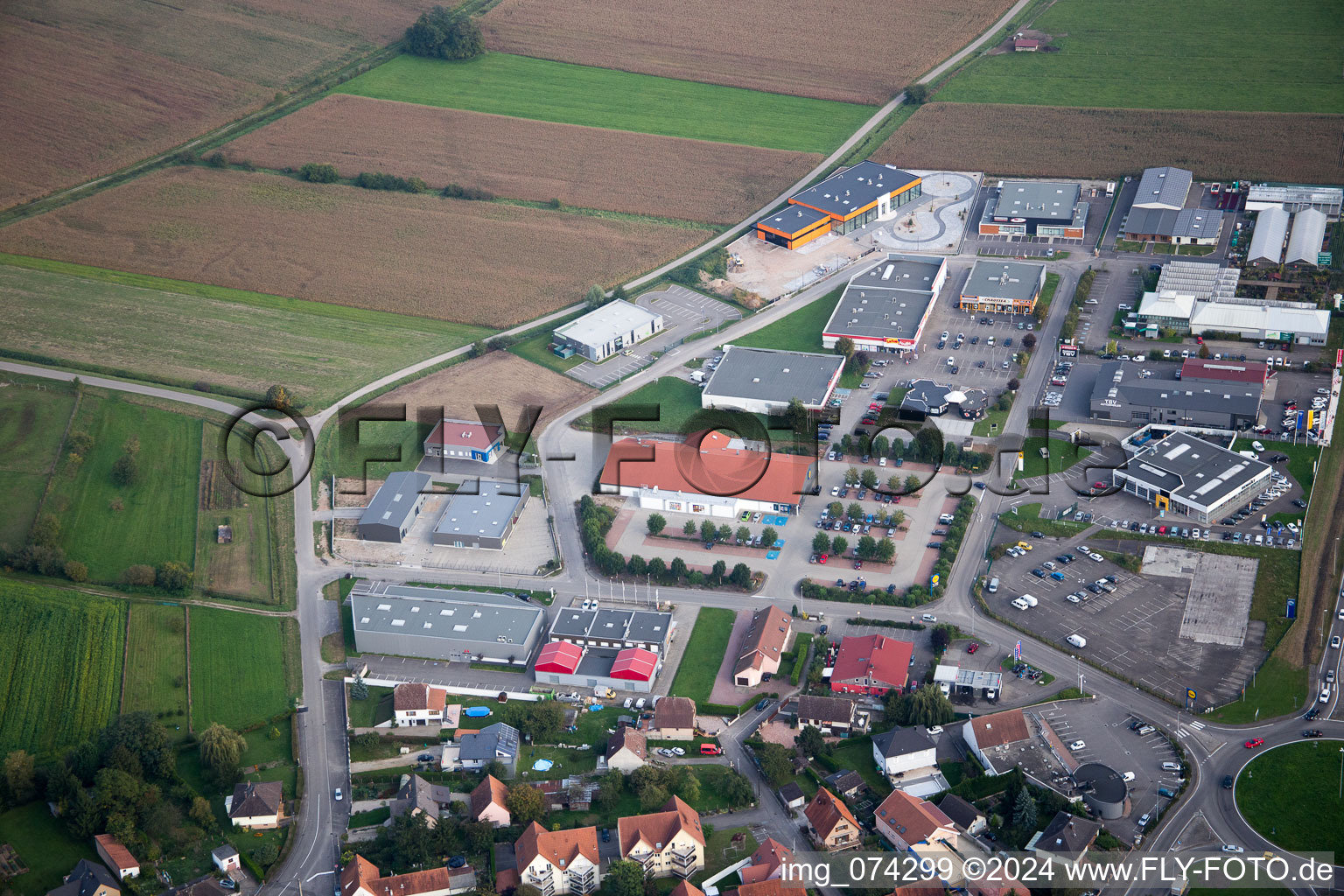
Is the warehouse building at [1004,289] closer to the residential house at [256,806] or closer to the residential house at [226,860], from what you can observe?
the residential house at [256,806]

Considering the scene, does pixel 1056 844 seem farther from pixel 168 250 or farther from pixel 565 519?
pixel 168 250

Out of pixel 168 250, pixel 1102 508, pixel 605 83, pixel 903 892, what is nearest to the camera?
pixel 903 892

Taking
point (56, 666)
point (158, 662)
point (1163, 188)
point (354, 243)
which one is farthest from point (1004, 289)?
point (56, 666)

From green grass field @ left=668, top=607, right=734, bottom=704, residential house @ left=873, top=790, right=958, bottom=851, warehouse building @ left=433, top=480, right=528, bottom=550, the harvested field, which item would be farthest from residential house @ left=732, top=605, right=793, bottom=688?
the harvested field

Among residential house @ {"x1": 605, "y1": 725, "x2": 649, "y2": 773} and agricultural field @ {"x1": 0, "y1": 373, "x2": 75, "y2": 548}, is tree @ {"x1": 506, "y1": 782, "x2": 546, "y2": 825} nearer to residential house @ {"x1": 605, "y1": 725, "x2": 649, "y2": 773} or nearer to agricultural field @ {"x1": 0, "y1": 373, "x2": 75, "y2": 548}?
residential house @ {"x1": 605, "y1": 725, "x2": 649, "y2": 773}

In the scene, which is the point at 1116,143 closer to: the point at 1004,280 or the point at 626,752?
the point at 1004,280

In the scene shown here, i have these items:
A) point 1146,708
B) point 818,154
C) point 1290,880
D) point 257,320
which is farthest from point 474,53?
point 1290,880

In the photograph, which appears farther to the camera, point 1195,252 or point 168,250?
point 168,250

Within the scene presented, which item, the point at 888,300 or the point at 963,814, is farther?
the point at 888,300
